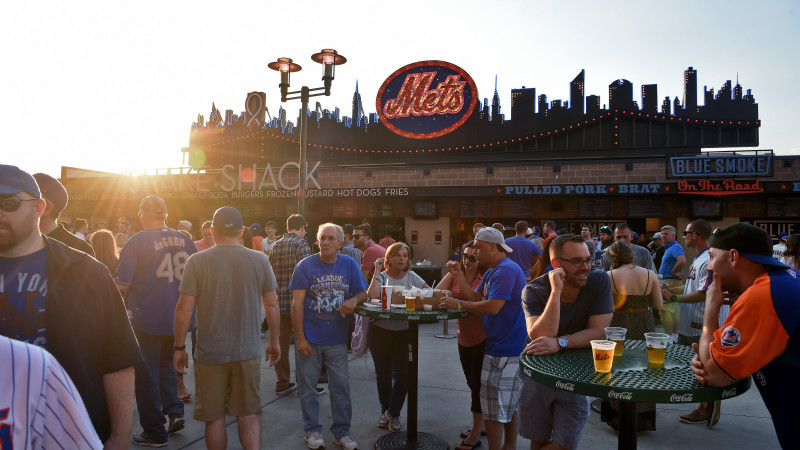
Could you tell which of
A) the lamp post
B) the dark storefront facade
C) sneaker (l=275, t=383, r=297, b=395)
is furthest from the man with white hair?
the dark storefront facade

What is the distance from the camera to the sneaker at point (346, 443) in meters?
4.42

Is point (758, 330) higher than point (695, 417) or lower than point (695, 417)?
higher

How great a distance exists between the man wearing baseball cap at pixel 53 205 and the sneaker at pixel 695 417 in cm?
586

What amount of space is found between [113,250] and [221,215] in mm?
1889

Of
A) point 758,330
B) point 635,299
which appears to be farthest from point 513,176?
point 758,330

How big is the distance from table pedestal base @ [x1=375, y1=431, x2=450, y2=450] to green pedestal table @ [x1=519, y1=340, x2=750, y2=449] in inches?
75.7

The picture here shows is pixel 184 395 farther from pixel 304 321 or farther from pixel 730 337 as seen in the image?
→ pixel 730 337

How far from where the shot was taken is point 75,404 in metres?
1.21

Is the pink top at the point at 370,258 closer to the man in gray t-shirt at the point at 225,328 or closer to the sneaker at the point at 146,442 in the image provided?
the man in gray t-shirt at the point at 225,328

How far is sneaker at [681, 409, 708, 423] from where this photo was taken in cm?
511

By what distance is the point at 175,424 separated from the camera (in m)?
4.76

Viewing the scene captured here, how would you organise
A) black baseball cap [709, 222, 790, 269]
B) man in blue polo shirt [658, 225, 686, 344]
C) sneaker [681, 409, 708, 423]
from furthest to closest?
man in blue polo shirt [658, 225, 686, 344] → sneaker [681, 409, 708, 423] → black baseball cap [709, 222, 790, 269]

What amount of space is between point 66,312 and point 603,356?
2.60 meters

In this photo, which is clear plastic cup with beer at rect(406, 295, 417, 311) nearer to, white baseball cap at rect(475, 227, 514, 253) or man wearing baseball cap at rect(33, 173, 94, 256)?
white baseball cap at rect(475, 227, 514, 253)
